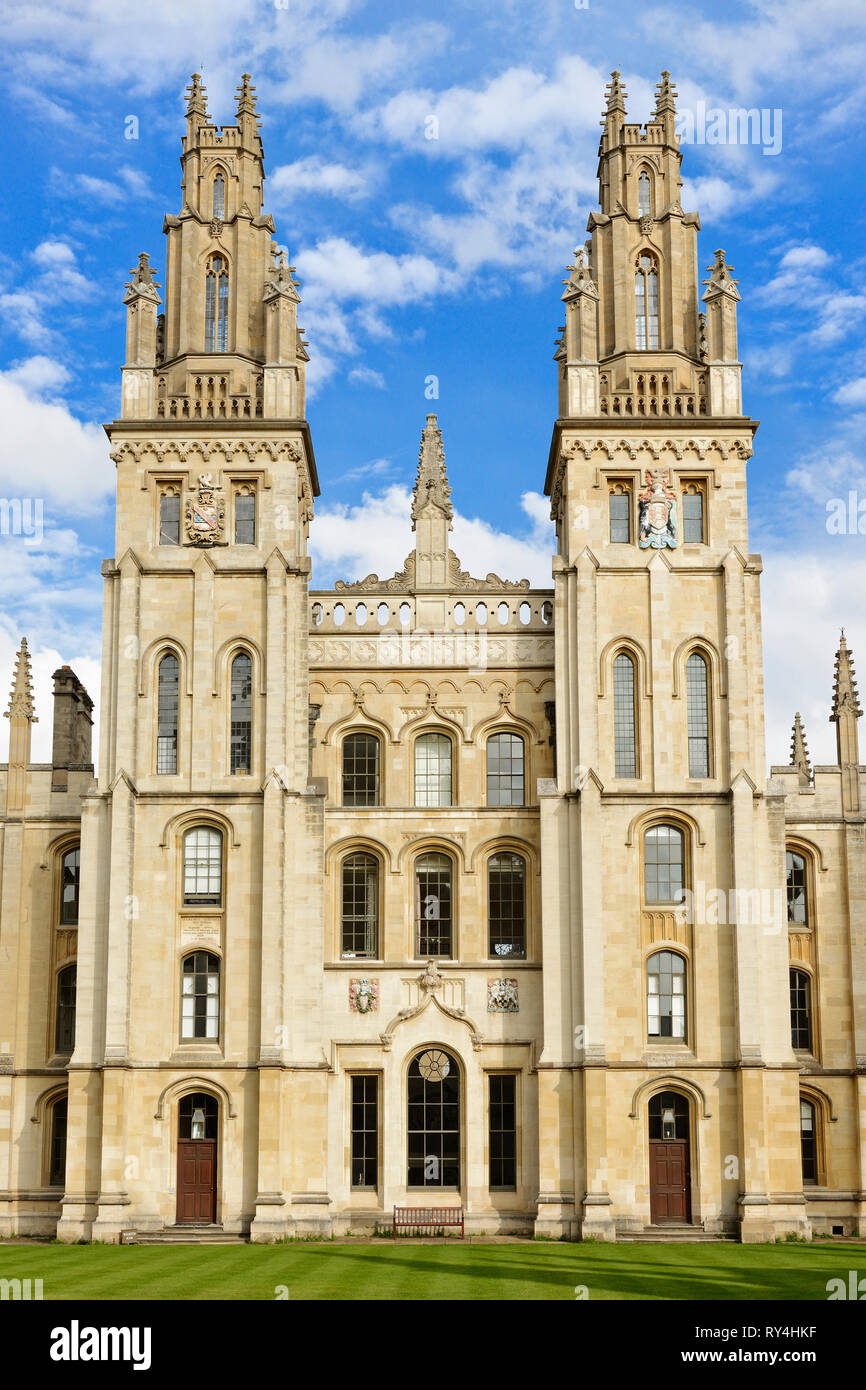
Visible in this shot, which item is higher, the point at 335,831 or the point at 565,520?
the point at 565,520

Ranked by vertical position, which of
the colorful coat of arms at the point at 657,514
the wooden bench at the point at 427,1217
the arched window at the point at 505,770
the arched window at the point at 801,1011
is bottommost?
the wooden bench at the point at 427,1217

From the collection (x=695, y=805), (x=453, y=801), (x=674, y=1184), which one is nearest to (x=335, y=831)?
(x=453, y=801)

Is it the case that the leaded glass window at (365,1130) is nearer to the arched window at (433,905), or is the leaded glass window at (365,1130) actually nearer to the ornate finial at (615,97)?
the arched window at (433,905)

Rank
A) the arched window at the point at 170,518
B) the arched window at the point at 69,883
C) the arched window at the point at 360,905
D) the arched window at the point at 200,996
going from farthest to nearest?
the arched window at the point at 69,883 < the arched window at the point at 170,518 < the arched window at the point at 360,905 < the arched window at the point at 200,996

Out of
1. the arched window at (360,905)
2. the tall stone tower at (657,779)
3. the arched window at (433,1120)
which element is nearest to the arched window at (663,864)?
the tall stone tower at (657,779)

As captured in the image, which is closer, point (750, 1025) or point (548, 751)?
point (750, 1025)

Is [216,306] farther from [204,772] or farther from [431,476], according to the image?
[204,772]

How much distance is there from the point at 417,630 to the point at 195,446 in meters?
8.07

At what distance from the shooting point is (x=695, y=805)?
43.2 m

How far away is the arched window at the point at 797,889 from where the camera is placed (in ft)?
152

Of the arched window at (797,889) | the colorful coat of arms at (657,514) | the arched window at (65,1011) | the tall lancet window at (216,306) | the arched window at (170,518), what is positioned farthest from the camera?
the tall lancet window at (216,306)

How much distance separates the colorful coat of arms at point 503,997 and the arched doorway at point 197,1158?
7.65m
